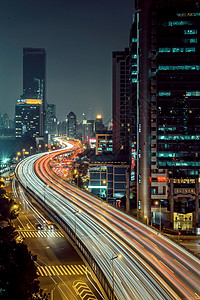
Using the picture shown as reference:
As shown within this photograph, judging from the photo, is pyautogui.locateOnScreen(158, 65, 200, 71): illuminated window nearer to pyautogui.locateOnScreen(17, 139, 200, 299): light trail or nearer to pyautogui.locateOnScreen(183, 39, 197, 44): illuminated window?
pyautogui.locateOnScreen(183, 39, 197, 44): illuminated window

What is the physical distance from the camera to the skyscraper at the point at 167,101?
52.3 m

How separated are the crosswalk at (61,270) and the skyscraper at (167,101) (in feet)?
66.3

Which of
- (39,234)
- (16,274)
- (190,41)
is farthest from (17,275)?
(190,41)

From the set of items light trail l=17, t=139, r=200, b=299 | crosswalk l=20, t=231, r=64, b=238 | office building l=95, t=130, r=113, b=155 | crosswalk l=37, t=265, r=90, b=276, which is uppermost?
office building l=95, t=130, r=113, b=155

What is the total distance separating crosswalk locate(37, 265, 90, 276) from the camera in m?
32.5

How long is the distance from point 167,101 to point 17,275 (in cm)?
3908

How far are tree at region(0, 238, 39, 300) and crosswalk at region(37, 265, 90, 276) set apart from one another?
26.2ft

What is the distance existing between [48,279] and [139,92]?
3321 centimetres

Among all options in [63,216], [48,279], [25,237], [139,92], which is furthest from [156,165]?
[48,279]

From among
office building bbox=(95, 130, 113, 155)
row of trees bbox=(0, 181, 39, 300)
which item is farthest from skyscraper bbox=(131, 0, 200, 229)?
office building bbox=(95, 130, 113, 155)

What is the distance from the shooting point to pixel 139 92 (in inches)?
2105

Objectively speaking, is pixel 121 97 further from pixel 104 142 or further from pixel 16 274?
pixel 16 274

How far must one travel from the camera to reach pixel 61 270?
33469 millimetres

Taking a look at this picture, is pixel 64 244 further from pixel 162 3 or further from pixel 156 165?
pixel 162 3
